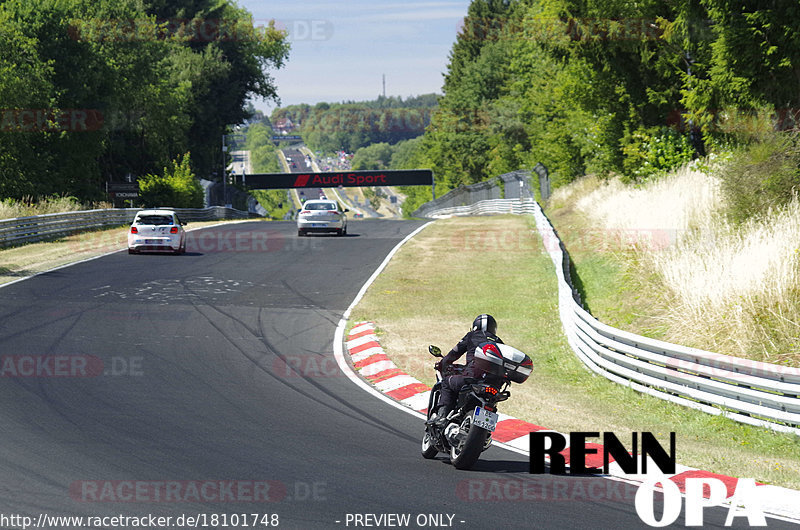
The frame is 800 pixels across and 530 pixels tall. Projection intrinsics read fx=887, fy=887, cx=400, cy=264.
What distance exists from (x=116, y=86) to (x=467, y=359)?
174ft

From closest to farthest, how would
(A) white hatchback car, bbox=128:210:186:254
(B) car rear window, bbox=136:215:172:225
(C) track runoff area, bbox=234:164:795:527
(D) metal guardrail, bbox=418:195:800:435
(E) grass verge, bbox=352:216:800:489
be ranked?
(C) track runoff area, bbox=234:164:795:527
(E) grass verge, bbox=352:216:800:489
(D) metal guardrail, bbox=418:195:800:435
(A) white hatchback car, bbox=128:210:186:254
(B) car rear window, bbox=136:215:172:225

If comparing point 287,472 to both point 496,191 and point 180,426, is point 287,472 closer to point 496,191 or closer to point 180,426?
point 180,426

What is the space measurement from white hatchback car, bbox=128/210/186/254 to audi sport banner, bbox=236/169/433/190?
75423mm

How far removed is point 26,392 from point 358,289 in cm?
1130

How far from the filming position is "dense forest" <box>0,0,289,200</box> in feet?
149

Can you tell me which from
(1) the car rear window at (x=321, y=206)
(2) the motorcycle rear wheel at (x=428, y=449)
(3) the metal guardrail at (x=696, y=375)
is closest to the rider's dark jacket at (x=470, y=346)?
(2) the motorcycle rear wheel at (x=428, y=449)

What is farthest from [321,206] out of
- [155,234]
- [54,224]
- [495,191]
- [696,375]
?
Answer: [495,191]

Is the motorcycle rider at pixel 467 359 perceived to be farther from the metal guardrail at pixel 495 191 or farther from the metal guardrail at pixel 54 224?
the metal guardrail at pixel 495 191

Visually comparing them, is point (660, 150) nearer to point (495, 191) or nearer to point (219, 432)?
point (219, 432)

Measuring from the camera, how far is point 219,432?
9055 millimetres

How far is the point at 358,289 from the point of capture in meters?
21.4

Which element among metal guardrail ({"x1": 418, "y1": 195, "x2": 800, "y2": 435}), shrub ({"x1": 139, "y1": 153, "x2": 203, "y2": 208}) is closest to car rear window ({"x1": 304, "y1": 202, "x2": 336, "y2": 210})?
metal guardrail ({"x1": 418, "y1": 195, "x2": 800, "y2": 435})

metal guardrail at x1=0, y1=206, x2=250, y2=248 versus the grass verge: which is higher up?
metal guardrail at x1=0, y1=206, x2=250, y2=248

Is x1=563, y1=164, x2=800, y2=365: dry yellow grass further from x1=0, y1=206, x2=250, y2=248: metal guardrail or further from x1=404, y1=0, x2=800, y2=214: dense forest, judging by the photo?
x1=0, y1=206, x2=250, y2=248: metal guardrail
